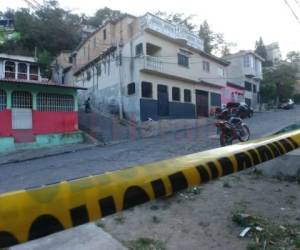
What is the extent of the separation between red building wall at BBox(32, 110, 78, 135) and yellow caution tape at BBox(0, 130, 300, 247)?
18.3m

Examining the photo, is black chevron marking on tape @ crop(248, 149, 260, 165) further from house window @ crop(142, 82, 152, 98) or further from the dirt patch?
house window @ crop(142, 82, 152, 98)

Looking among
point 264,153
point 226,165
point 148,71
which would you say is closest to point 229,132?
point 264,153

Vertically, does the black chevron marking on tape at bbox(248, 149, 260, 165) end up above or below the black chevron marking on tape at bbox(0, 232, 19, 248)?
above

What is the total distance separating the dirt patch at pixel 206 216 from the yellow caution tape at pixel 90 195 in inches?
134

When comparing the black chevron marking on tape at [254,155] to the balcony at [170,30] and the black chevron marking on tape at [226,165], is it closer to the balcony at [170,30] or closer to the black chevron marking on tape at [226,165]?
the black chevron marking on tape at [226,165]

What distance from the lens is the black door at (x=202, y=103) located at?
3050 centimetres

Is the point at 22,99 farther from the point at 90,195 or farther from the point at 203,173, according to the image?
the point at 90,195

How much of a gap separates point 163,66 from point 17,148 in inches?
500

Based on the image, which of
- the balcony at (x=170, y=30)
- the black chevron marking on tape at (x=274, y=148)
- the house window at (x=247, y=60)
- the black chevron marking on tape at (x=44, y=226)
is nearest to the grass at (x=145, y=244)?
the black chevron marking on tape at (x=274, y=148)

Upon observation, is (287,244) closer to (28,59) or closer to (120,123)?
(120,123)

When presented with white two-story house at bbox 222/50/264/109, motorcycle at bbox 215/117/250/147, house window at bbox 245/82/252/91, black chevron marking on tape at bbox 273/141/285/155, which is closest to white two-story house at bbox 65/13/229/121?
white two-story house at bbox 222/50/264/109

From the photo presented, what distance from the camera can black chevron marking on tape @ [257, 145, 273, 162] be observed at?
2138 millimetres

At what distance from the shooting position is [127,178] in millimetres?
1397

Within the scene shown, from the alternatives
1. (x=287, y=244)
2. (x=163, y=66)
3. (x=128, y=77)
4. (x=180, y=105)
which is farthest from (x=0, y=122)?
(x=287, y=244)
